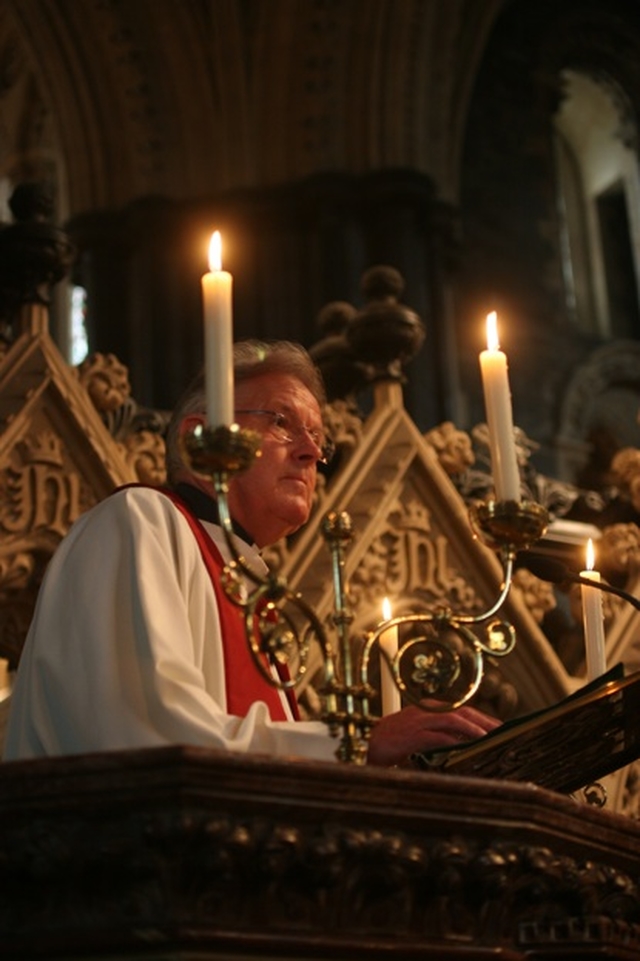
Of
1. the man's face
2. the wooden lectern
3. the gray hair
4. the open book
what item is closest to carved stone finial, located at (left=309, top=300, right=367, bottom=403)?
the gray hair

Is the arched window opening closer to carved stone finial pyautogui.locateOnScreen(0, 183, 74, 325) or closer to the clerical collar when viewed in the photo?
carved stone finial pyautogui.locateOnScreen(0, 183, 74, 325)

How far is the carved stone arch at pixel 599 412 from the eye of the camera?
11.6m

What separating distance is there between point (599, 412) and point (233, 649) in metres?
9.78

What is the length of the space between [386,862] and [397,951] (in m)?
0.10

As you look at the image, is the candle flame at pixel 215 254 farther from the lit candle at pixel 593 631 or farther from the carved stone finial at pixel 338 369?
the carved stone finial at pixel 338 369

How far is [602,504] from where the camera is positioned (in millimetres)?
5113

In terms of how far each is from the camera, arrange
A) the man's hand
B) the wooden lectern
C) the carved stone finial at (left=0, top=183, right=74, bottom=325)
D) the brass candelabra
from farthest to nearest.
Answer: the carved stone finial at (left=0, top=183, right=74, bottom=325)
the man's hand
the brass candelabra
the wooden lectern

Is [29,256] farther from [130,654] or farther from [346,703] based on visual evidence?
[346,703]

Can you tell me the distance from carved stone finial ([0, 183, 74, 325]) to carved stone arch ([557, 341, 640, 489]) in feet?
24.6

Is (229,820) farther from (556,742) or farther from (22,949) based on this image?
Result: (556,742)

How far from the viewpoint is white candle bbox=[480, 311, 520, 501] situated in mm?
2156

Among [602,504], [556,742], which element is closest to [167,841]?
[556,742]

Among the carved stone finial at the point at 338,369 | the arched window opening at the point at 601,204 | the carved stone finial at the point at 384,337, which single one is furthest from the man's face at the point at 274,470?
the arched window opening at the point at 601,204

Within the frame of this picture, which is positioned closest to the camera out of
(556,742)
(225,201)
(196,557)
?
(556,742)
